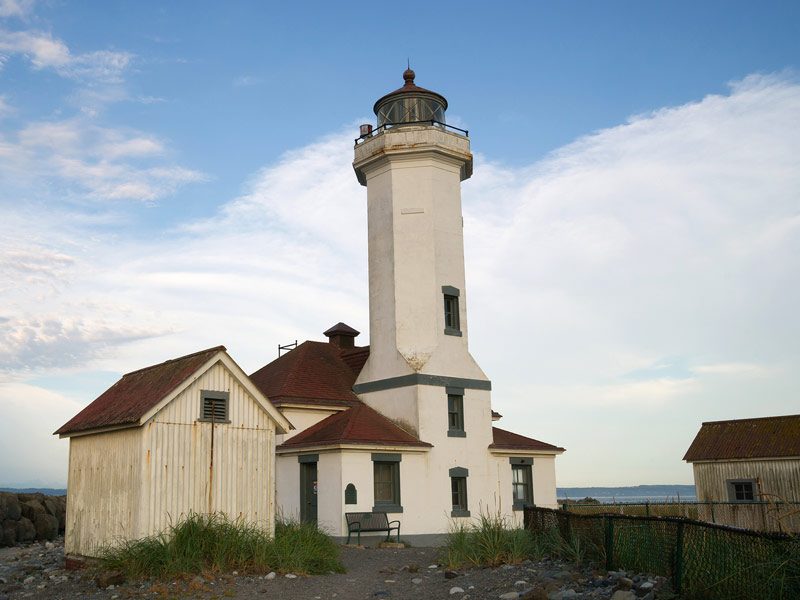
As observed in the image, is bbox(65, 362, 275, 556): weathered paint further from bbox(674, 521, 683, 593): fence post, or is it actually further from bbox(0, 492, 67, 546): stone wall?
bbox(0, 492, 67, 546): stone wall

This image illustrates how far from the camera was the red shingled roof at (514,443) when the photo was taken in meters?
26.1

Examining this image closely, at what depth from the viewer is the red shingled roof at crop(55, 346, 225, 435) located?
15.9 metres

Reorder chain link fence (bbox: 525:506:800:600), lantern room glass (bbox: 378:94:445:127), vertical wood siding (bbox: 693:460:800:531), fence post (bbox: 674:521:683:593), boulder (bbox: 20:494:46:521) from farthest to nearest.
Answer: boulder (bbox: 20:494:46:521) < lantern room glass (bbox: 378:94:445:127) < vertical wood siding (bbox: 693:460:800:531) < fence post (bbox: 674:521:683:593) < chain link fence (bbox: 525:506:800:600)

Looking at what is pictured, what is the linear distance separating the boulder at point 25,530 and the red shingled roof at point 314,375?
10.1 meters

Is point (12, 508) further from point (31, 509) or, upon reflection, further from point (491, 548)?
point (491, 548)

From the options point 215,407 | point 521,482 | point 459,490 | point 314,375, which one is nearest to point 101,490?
point 215,407

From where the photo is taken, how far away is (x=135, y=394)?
17.5m

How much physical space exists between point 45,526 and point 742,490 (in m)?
27.8

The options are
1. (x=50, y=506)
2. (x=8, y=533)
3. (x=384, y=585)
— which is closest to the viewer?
(x=384, y=585)

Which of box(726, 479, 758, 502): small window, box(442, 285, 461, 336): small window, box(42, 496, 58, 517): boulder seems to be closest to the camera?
box(442, 285, 461, 336): small window

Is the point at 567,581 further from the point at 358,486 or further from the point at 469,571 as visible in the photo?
the point at 358,486

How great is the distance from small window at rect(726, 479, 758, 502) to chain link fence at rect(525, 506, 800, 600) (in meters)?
20.7

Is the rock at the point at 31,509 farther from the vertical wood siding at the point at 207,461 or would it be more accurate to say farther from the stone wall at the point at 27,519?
the vertical wood siding at the point at 207,461

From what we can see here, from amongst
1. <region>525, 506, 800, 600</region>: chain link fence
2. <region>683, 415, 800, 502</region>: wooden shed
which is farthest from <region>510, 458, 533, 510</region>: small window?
<region>525, 506, 800, 600</region>: chain link fence
